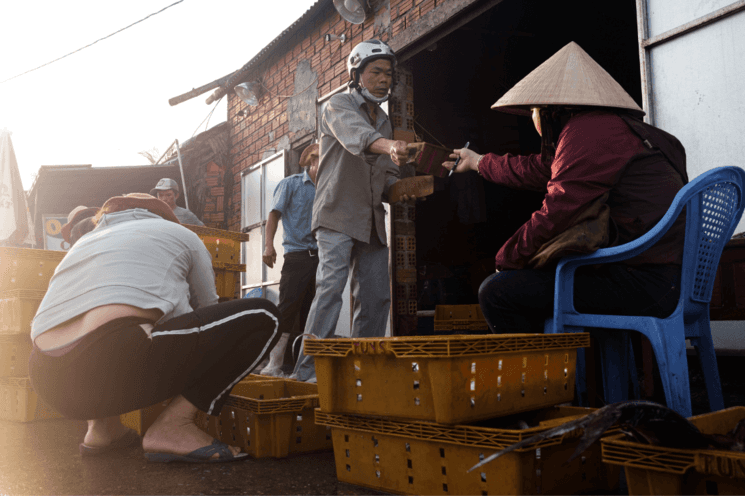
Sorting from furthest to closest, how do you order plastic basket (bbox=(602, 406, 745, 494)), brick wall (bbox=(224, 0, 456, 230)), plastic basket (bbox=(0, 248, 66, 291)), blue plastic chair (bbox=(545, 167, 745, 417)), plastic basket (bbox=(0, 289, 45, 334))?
brick wall (bbox=(224, 0, 456, 230)) → plastic basket (bbox=(0, 248, 66, 291)) → plastic basket (bbox=(0, 289, 45, 334)) → blue plastic chair (bbox=(545, 167, 745, 417)) → plastic basket (bbox=(602, 406, 745, 494))

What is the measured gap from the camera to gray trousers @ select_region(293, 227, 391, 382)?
3.59 metres

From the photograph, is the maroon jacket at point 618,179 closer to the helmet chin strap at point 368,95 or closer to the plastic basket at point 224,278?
the helmet chin strap at point 368,95

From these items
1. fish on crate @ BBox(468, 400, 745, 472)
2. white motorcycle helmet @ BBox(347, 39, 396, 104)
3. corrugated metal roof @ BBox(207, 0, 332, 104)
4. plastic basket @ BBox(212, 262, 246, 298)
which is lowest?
fish on crate @ BBox(468, 400, 745, 472)

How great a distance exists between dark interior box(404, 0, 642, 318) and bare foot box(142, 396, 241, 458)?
4.20 m

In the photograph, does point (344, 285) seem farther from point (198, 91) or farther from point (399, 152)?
point (198, 91)

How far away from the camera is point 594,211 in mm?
2094

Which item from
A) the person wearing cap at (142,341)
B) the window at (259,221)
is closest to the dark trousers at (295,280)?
the window at (259,221)

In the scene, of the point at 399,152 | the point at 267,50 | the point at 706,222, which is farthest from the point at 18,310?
the point at 267,50

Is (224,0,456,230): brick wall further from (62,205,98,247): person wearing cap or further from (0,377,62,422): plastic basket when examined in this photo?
(0,377,62,422): plastic basket

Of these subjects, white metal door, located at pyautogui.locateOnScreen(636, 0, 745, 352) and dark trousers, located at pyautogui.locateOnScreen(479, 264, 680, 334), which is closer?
dark trousers, located at pyautogui.locateOnScreen(479, 264, 680, 334)

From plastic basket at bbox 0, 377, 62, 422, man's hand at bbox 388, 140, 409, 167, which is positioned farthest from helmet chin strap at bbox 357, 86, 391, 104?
plastic basket at bbox 0, 377, 62, 422

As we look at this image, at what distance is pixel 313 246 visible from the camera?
5121 millimetres

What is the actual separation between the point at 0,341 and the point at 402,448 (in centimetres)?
278

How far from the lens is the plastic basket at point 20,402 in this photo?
317cm
